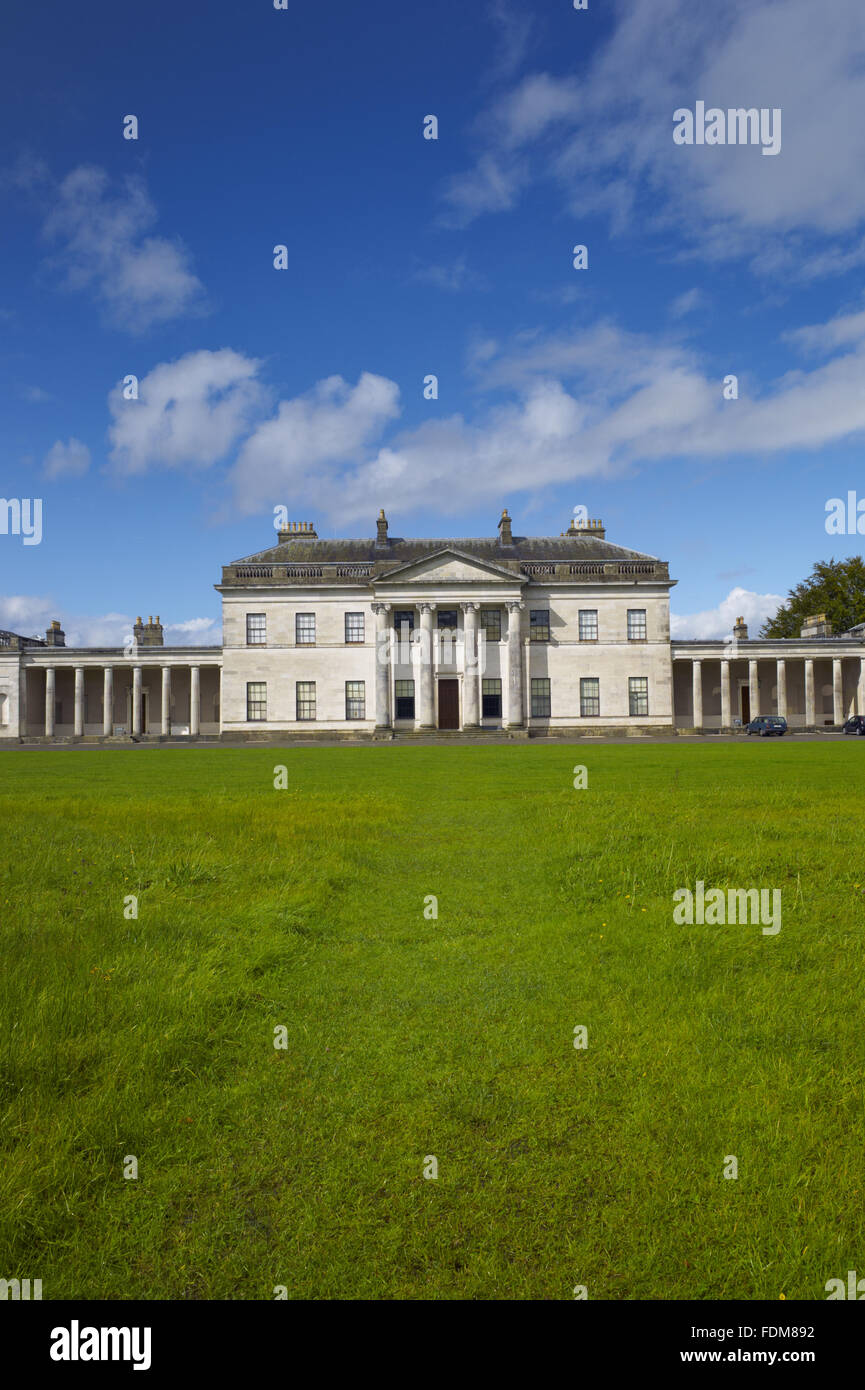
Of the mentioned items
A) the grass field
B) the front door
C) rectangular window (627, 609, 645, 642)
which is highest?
rectangular window (627, 609, 645, 642)

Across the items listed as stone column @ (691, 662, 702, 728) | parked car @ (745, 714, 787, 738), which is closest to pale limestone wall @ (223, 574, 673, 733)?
stone column @ (691, 662, 702, 728)

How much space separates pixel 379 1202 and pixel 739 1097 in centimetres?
235

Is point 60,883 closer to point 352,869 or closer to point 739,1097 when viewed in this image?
point 352,869

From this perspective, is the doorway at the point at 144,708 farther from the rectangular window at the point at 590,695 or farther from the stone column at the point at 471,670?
the rectangular window at the point at 590,695

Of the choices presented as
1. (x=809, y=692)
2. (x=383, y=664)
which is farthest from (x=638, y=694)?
(x=383, y=664)

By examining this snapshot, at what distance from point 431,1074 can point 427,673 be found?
49.6 metres

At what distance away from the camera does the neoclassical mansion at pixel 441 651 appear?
178 ft

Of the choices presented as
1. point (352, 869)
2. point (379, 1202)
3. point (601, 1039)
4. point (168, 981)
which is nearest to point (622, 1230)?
point (379, 1202)

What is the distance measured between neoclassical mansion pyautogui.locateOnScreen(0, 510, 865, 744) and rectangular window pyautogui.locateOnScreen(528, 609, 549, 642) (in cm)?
11

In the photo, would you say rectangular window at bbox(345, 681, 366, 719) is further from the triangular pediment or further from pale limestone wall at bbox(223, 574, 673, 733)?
the triangular pediment

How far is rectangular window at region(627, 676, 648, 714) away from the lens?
56594 mm

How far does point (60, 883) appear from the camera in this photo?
9102mm

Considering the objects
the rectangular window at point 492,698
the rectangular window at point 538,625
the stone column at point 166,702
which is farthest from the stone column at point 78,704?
the rectangular window at point 538,625
